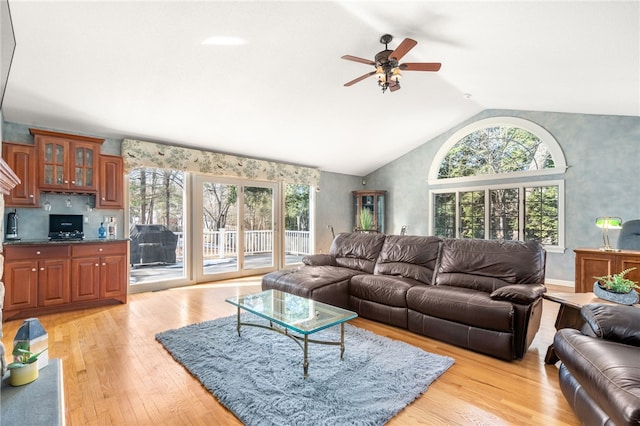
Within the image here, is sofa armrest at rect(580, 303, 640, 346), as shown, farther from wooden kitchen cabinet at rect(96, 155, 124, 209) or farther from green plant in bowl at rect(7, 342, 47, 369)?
wooden kitchen cabinet at rect(96, 155, 124, 209)

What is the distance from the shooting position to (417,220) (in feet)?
23.5

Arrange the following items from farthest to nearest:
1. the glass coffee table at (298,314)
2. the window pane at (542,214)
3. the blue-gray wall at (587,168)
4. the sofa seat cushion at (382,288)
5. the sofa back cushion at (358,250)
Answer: the window pane at (542,214), the blue-gray wall at (587,168), the sofa back cushion at (358,250), the sofa seat cushion at (382,288), the glass coffee table at (298,314)

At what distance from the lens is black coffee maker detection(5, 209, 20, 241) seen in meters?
3.66

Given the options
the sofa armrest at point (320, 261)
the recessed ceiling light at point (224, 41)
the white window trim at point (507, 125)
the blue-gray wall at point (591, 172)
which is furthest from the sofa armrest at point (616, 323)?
the white window trim at point (507, 125)

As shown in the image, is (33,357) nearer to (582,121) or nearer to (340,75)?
(340,75)

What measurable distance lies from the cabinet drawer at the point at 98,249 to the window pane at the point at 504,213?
21.0 feet

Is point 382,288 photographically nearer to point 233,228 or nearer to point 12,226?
point 233,228

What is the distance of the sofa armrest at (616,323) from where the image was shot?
1.75 metres

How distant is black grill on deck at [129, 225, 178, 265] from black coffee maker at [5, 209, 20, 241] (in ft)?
4.11

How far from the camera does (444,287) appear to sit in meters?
3.13

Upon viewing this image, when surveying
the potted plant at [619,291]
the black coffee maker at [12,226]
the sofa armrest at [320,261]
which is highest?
the black coffee maker at [12,226]

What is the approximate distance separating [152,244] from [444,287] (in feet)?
14.5

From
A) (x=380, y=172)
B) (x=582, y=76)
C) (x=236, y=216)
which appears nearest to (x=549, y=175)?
(x=582, y=76)

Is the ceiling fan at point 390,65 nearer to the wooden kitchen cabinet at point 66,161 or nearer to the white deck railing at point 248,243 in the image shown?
the wooden kitchen cabinet at point 66,161
